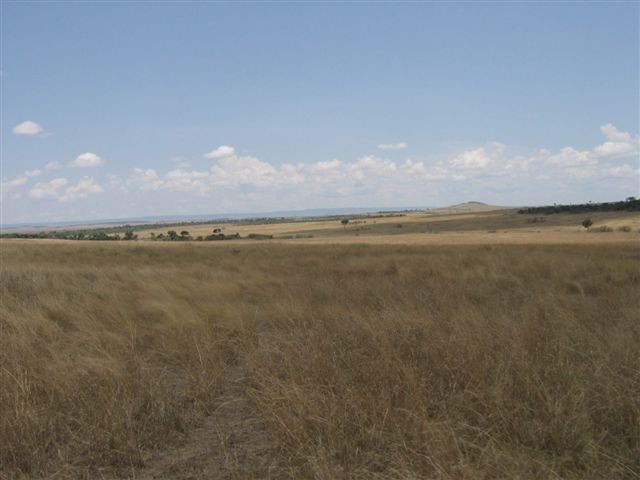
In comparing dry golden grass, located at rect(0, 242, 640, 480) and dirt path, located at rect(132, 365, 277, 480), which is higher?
dry golden grass, located at rect(0, 242, 640, 480)

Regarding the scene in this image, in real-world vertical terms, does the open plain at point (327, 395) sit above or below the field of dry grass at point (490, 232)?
above

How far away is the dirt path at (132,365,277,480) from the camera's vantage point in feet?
10.8

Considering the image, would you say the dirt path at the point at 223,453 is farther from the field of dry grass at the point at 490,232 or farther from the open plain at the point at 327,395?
the field of dry grass at the point at 490,232

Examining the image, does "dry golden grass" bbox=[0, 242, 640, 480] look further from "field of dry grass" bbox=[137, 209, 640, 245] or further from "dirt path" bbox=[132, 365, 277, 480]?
"field of dry grass" bbox=[137, 209, 640, 245]

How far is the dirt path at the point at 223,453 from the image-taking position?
Result: 328 centimetres

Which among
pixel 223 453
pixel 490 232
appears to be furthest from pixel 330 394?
Result: pixel 490 232

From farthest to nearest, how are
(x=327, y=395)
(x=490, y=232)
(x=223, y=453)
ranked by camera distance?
(x=490, y=232) → (x=327, y=395) → (x=223, y=453)

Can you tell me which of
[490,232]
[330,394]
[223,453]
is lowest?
[490,232]

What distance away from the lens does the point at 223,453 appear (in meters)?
3.55

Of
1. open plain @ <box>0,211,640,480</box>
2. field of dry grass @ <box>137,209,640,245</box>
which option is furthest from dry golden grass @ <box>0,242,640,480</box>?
field of dry grass @ <box>137,209,640,245</box>

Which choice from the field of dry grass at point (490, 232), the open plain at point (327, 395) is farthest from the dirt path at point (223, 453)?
the field of dry grass at point (490, 232)

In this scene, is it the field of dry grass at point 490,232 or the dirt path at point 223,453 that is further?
the field of dry grass at point 490,232

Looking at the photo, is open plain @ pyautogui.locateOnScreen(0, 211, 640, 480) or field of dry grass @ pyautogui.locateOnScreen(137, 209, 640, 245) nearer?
open plain @ pyautogui.locateOnScreen(0, 211, 640, 480)

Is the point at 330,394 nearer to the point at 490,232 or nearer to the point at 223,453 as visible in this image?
the point at 223,453
